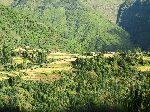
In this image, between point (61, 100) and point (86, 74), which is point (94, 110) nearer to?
point (61, 100)

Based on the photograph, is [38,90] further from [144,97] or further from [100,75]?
[144,97]

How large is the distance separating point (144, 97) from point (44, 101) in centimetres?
6619

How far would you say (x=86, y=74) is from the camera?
648 feet

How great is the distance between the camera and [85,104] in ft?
570

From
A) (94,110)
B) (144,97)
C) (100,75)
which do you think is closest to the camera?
(144,97)

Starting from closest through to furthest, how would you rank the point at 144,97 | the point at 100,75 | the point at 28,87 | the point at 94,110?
1. the point at 144,97
2. the point at 94,110
3. the point at 28,87
4. the point at 100,75

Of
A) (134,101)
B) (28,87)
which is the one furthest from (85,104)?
(134,101)

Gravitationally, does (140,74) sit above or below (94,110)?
above

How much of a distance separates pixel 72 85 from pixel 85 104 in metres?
16.8

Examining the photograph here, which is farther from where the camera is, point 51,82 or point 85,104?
point 51,82

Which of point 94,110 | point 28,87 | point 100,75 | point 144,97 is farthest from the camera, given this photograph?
point 100,75

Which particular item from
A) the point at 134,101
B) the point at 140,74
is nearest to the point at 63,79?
the point at 140,74

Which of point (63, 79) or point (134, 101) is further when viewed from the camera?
point (63, 79)

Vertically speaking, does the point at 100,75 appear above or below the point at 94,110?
above
